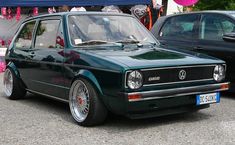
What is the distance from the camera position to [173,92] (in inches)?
213

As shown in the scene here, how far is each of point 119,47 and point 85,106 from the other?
98 cm

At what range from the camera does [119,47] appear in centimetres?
617

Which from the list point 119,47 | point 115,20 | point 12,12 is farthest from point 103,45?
point 12,12

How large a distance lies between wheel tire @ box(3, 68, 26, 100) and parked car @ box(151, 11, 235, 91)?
2.66m

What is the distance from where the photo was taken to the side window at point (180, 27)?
828 cm

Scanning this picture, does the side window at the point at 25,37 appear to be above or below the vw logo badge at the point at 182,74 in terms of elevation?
above

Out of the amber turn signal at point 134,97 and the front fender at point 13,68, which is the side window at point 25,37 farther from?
the amber turn signal at point 134,97

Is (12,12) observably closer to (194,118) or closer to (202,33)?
(202,33)

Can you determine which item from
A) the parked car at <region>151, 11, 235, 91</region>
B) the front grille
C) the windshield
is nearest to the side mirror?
the parked car at <region>151, 11, 235, 91</region>

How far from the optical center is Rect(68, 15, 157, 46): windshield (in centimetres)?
630

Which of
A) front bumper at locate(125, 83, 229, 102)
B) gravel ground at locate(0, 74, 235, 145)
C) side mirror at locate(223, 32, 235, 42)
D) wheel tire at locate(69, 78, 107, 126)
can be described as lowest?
gravel ground at locate(0, 74, 235, 145)

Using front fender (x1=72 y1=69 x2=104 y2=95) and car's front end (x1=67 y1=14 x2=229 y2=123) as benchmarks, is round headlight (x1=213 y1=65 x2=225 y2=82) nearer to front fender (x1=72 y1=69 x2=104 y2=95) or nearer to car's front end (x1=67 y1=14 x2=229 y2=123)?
car's front end (x1=67 y1=14 x2=229 y2=123)

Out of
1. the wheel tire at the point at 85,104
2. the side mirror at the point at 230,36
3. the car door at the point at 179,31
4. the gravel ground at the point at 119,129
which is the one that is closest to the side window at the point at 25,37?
the gravel ground at the point at 119,129

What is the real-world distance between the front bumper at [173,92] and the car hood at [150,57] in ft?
1.02
